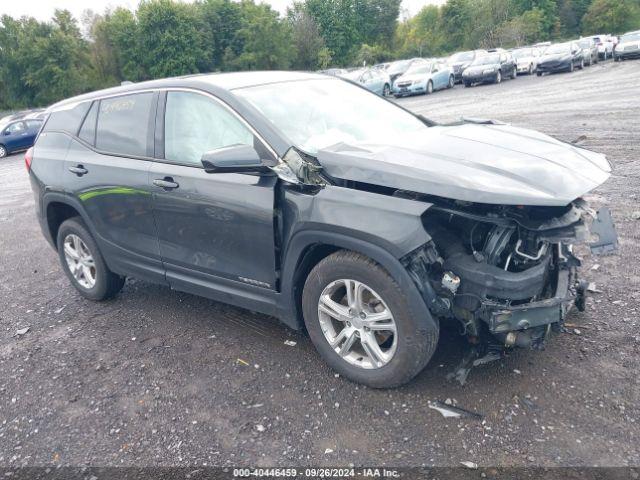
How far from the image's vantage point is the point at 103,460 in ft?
9.91

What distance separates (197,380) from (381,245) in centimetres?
162

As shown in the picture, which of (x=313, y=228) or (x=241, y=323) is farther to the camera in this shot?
(x=241, y=323)

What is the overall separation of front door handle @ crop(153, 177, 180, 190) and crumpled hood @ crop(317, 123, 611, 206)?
1.20m

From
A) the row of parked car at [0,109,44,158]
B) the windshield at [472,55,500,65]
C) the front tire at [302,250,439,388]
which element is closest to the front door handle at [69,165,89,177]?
the front tire at [302,250,439,388]

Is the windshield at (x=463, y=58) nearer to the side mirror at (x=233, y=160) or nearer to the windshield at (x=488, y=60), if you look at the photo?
the windshield at (x=488, y=60)

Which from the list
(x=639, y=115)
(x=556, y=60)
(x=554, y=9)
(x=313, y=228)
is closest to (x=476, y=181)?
(x=313, y=228)

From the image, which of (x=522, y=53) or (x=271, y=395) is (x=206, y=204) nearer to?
(x=271, y=395)

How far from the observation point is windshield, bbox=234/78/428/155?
145 inches

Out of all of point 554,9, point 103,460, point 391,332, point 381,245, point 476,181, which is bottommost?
point 103,460

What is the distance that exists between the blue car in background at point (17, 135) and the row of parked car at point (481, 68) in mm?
12917

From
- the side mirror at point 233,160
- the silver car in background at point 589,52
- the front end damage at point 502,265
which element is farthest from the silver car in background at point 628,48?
the side mirror at point 233,160

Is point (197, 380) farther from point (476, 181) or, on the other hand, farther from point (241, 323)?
point (476, 181)

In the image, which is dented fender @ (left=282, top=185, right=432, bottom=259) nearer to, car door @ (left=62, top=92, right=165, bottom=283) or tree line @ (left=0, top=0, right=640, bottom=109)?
car door @ (left=62, top=92, right=165, bottom=283)

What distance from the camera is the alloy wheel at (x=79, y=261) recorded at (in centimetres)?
508
